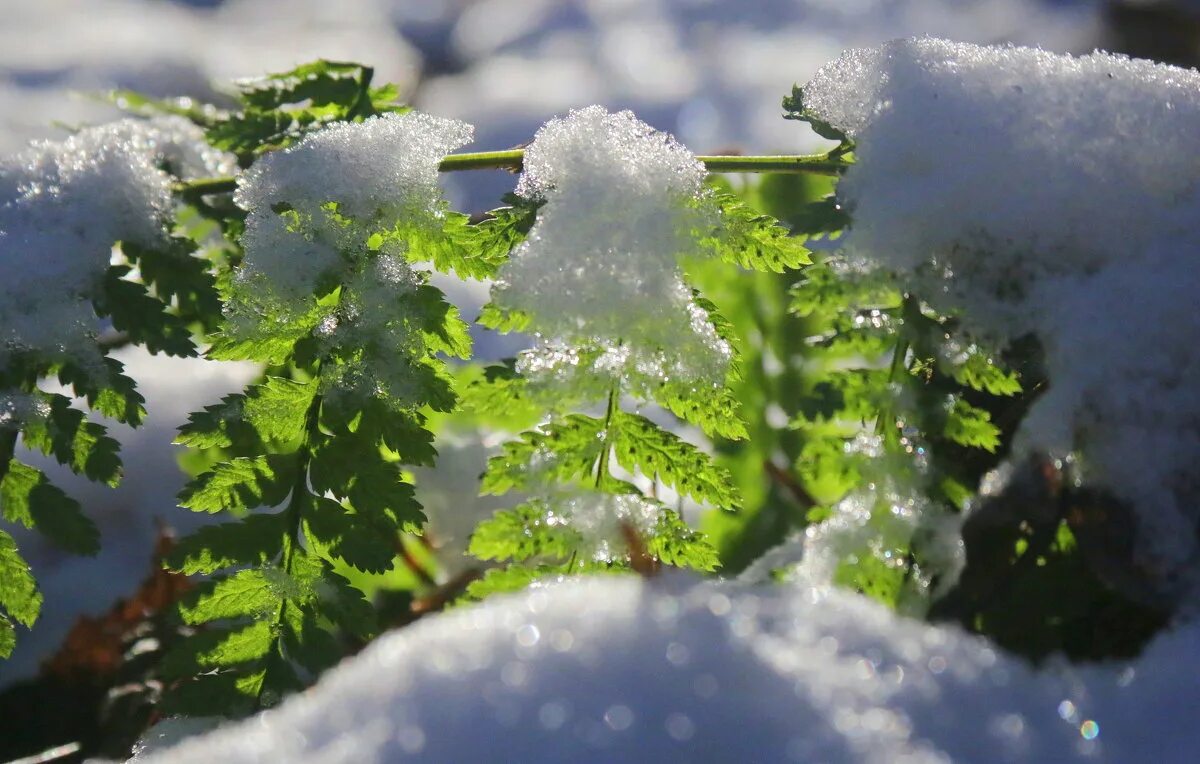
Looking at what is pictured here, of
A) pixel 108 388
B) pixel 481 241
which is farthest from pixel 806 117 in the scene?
pixel 108 388

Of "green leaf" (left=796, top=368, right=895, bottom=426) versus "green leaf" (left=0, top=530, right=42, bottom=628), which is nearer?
"green leaf" (left=0, top=530, right=42, bottom=628)

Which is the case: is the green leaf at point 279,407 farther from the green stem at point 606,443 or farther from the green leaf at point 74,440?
the green stem at point 606,443

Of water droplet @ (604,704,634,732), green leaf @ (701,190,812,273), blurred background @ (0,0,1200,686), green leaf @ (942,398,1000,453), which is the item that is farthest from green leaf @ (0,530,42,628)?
blurred background @ (0,0,1200,686)

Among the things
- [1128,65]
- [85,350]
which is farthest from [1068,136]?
[85,350]

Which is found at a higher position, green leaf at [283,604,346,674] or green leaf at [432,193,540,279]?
green leaf at [432,193,540,279]

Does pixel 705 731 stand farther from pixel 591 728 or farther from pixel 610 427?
pixel 610 427

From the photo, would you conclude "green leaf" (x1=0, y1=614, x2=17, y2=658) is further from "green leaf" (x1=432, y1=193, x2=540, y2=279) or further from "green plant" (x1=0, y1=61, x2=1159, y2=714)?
"green leaf" (x1=432, y1=193, x2=540, y2=279)

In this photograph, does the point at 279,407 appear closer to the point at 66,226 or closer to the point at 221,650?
the point at 221,650
